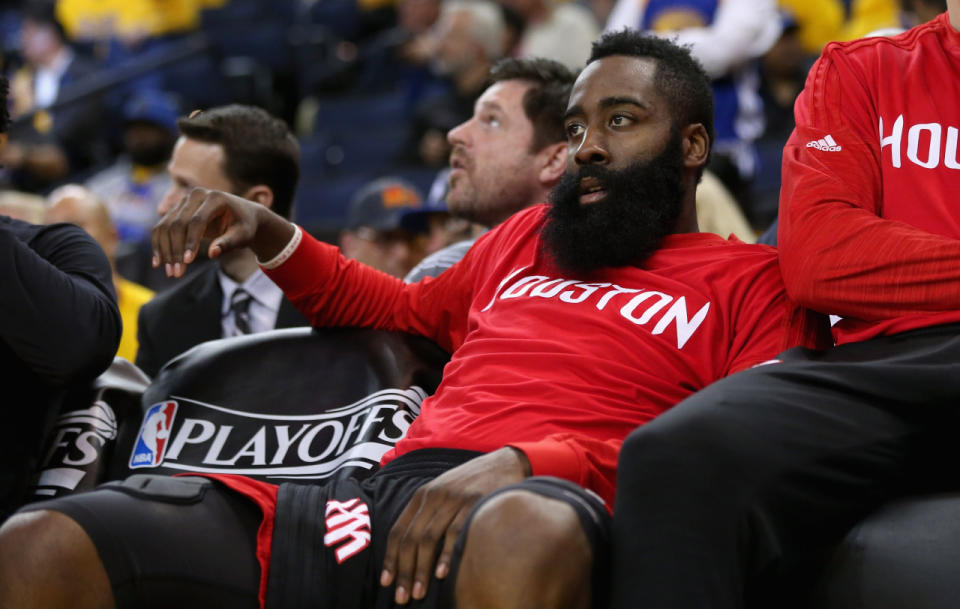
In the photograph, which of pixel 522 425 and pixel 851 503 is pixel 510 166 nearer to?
pixel 522 425

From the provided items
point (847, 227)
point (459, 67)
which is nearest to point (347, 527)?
point (847, 227)

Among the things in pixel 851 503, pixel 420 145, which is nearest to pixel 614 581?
pixel 851 503

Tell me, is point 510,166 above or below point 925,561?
above

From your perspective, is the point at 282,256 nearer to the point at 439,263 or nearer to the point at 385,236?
the point at 439,263

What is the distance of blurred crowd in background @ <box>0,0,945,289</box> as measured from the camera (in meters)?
5.21

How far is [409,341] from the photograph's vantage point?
2.57m

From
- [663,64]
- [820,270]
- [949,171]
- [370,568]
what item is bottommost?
[370,568]

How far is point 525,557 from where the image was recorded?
60.8 inches

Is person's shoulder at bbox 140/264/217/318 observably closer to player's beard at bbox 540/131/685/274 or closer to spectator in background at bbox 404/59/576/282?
spectator in background at bbox 404/59/576/282

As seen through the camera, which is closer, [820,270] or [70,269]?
[820,270]

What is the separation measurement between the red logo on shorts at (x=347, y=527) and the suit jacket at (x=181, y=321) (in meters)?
1.34

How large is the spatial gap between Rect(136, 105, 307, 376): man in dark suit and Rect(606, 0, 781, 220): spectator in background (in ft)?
7.49

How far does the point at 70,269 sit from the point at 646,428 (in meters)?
1.39

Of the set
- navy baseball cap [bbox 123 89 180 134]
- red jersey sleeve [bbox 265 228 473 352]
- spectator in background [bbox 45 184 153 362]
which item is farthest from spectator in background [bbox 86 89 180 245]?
red jersey sleeve [bbox 265 228 473 352]
